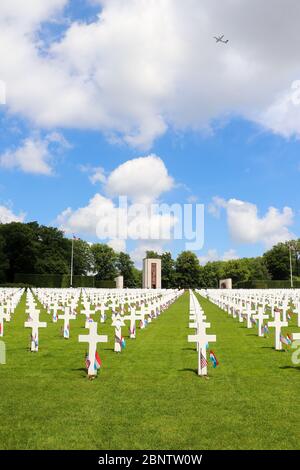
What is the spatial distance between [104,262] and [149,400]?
104 metres

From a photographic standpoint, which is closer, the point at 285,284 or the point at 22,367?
the point at 22,367

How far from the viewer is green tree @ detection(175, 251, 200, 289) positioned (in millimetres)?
113688

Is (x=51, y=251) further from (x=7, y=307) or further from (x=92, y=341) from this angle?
(x=92, y=341)

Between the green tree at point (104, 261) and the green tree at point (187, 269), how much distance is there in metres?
15.7

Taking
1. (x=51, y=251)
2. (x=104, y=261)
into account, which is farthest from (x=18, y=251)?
(x=104, y=261)

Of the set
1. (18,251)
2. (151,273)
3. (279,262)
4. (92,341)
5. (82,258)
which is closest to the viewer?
(92,341)

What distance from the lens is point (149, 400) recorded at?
7.05 m

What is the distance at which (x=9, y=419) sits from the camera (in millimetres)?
6082

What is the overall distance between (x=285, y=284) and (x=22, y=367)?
2866 inches

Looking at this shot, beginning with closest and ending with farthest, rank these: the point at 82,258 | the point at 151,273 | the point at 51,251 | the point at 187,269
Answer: the point at 151,273 < the point at 51,251 < the point at 82,258 < the point at 187,269

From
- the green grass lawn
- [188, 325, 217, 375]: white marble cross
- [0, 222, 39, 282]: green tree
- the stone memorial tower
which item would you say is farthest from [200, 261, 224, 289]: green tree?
[188, 325, 217, 375]: white marble cross

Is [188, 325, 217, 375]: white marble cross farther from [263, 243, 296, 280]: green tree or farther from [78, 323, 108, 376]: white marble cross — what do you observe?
[263, 243, 296, 280]: green tree
